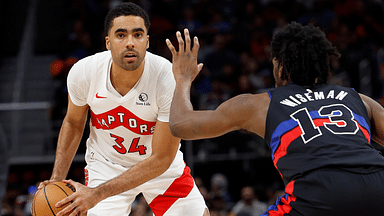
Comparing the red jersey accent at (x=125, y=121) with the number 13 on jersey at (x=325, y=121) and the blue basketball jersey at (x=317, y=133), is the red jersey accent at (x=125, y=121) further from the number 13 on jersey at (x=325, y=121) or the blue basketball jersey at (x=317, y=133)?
the number 13 on jersey at (x=325, y=121)

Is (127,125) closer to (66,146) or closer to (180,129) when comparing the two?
(66,146)

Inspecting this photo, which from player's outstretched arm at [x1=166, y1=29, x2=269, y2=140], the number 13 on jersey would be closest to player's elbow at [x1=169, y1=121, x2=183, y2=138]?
player's outstretched arm at [x1=166, y1=29, x2=269, y2=140]

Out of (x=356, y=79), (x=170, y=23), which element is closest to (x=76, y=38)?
(x=170, y=23)

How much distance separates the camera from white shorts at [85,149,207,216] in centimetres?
418

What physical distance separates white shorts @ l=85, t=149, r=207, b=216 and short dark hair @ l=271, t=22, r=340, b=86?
1.81 m

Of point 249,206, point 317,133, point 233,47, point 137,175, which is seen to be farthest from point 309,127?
point 233,47

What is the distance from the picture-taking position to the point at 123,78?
4090 millimetres

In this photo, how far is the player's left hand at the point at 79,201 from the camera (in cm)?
344

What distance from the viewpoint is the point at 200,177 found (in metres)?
8.88

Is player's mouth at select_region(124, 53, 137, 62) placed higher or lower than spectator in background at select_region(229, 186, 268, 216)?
higher

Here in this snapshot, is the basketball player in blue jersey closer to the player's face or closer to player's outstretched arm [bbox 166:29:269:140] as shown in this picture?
player's outstretched arm [bbox 166:29:269:140]

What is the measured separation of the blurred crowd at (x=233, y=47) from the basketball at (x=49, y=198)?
466cm

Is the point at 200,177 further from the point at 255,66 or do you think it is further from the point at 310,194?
the point at 310,194

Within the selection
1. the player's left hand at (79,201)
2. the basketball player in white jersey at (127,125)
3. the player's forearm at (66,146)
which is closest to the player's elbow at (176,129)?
the basketball player in white jersey at (127,125)
